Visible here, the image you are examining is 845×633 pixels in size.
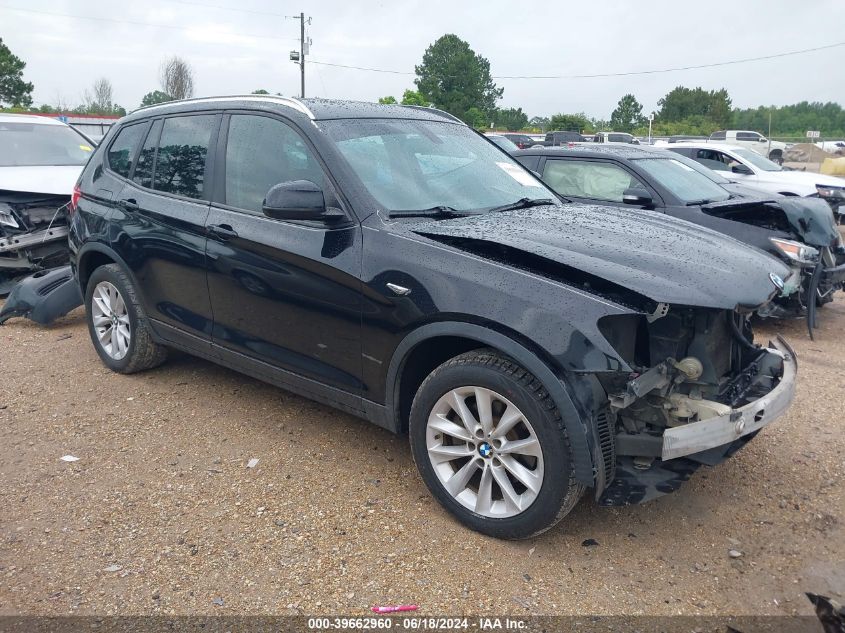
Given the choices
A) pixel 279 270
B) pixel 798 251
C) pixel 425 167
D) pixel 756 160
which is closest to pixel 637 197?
pixel 798 251

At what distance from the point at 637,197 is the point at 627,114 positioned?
254 ft

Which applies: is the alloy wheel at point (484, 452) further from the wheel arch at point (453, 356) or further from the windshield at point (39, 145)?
the windshield at point (39, 145)

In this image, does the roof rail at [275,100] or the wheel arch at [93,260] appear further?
the wheel arch at [93,260]

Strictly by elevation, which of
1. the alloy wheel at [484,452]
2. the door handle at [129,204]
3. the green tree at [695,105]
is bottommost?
the alloy wheel at [484,452]

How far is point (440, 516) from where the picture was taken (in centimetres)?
330

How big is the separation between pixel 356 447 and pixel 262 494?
68 centimetres

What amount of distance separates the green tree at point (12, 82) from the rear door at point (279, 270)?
57.2m

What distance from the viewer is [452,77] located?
261ft

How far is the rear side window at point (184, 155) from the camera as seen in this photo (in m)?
4.25

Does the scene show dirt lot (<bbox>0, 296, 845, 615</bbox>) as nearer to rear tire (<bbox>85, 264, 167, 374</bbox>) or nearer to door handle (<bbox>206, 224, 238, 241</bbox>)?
rear tire (<bbox>85, 264, 167, 374</bbox>)

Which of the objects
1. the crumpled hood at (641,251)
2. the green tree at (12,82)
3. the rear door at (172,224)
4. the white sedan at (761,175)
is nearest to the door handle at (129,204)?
the rear door at (172,224)

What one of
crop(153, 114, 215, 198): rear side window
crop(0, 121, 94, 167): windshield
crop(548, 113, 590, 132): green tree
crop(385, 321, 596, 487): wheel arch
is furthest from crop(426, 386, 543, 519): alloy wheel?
crop(548, 113, 590, 132): green tree

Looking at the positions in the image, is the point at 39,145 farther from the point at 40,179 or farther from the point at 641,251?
the point at 641,251

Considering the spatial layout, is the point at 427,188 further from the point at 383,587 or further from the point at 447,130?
the point at 383,587
